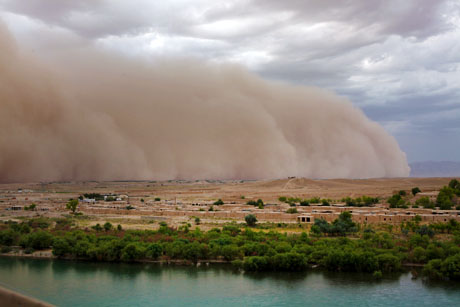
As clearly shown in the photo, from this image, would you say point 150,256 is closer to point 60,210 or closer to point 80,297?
point 80,297

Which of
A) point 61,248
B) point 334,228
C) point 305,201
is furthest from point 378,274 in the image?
point 305,201

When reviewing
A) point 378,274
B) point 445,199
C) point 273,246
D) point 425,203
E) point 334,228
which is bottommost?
point 378,274

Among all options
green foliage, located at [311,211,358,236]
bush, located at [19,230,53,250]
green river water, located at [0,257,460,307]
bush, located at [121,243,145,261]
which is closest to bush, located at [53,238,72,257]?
green river water, located at [0,257,460,307]

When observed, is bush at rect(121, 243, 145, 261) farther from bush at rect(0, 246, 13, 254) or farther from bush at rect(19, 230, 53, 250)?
bush at rect(0, 246, 13, 254)

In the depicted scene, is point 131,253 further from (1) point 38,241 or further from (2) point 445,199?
(2) point 445,199

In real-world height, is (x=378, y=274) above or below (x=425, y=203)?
below
